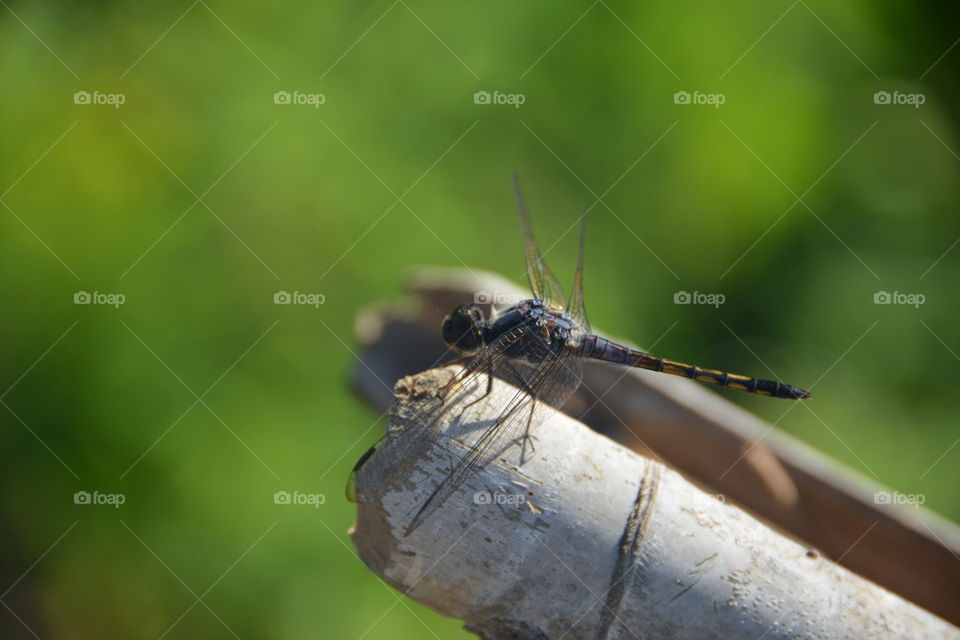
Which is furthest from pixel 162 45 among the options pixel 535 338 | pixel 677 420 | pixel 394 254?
pixel 677 420

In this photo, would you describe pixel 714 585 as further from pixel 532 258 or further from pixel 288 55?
pixel 288 55
